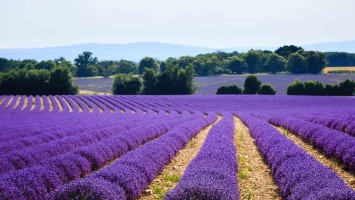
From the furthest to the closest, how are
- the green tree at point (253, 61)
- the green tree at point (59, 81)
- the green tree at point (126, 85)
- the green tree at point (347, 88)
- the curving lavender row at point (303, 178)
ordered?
the green tree at point (253, 61) → the green tree at point (126, 85) → the green tree at point (59, 81) → the green tree at point (347, 88) → the curving lavender row at point (303, 178)

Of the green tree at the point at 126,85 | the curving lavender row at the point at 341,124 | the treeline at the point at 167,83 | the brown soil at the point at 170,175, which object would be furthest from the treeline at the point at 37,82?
the brown soil at the point at 170,175

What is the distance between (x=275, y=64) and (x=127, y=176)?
102 m

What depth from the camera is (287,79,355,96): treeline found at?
54.0 m

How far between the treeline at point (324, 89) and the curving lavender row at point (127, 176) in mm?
48474

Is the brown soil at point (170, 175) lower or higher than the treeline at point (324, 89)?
higher

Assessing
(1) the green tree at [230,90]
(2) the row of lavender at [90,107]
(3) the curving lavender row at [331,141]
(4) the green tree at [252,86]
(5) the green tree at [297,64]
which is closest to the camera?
(3) the curving lavender row at [331,141]

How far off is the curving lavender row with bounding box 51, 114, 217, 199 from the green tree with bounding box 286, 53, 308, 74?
89.9 meters

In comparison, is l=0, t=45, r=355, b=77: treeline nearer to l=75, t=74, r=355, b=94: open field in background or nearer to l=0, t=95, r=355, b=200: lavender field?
l=75, t=74, r=355, b=94: open field in background

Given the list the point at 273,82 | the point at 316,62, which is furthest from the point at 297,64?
the point at 273,82

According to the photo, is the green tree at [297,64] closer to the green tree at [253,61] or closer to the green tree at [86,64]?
the green tree at [253,61]

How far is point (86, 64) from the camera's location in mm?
137875

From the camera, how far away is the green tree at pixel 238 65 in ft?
355

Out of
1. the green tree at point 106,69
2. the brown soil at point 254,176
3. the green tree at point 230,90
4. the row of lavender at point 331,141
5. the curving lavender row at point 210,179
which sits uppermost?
the green tree at point 106,69

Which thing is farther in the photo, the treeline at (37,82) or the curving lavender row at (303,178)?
the treeline at (37,82)
